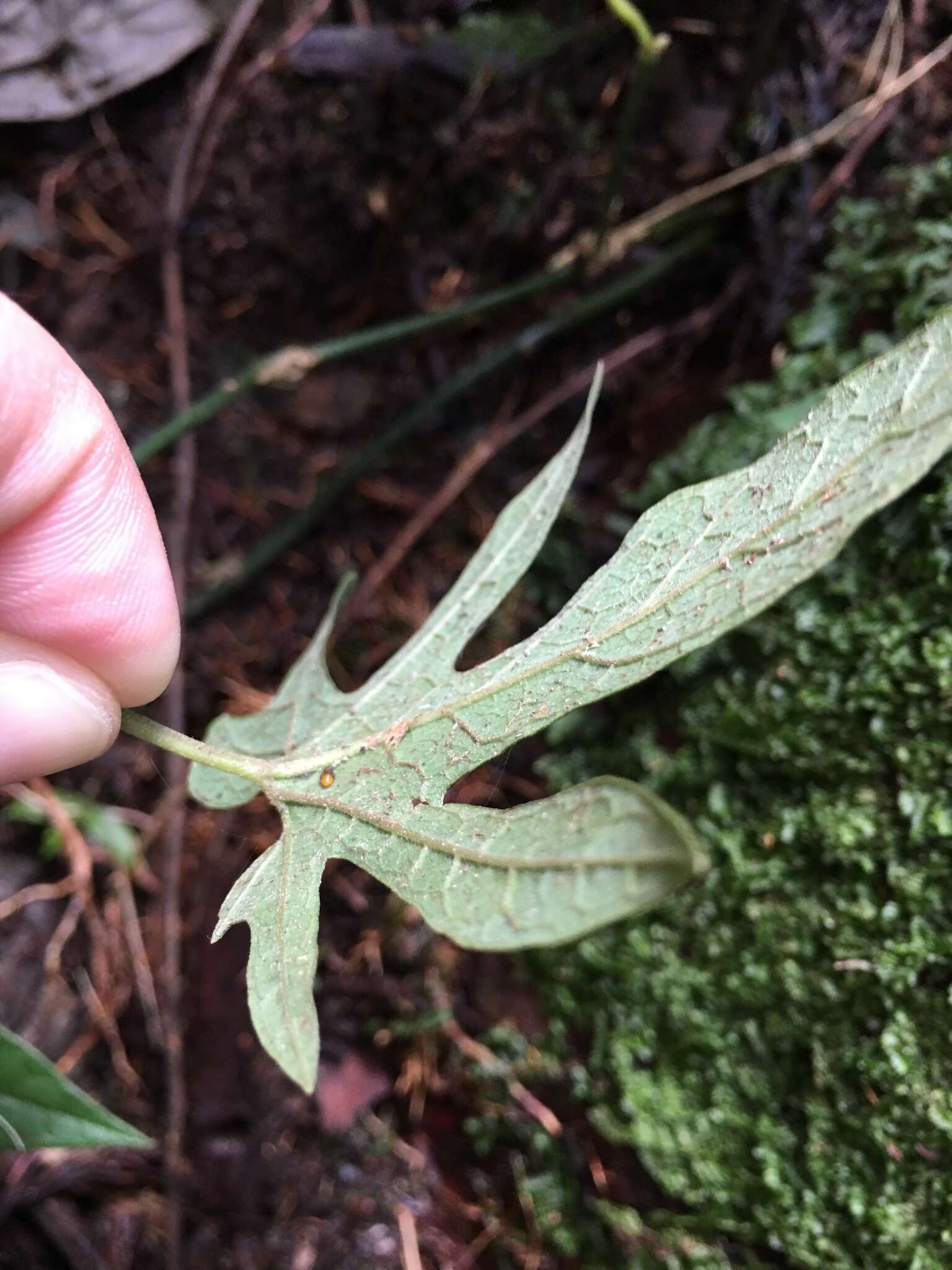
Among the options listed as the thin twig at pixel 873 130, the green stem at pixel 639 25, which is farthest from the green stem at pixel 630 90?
the thin twig at pixel 873 130

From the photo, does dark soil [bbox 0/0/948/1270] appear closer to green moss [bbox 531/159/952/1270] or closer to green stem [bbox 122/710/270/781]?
green moss [bbox 531/159/952/1270]

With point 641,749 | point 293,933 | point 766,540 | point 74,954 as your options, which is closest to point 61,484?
point 293,933

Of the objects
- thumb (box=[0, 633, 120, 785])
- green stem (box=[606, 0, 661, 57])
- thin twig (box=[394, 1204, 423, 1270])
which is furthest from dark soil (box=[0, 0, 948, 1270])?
thumb (box=[0, 633, 120, 785])

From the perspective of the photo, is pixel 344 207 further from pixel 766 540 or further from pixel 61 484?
pixel 766 540

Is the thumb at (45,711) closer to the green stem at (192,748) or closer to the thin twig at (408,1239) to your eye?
the green stem at (192,748)

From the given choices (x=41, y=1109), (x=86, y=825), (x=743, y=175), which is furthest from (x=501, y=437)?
(x=41, y=1109)
